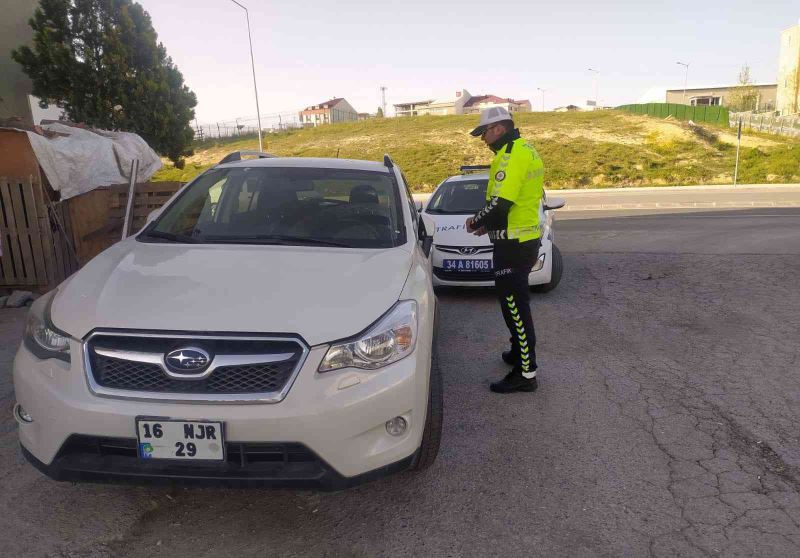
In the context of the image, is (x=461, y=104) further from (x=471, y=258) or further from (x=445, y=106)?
(x=471, y=258)

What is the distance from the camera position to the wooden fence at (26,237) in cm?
664

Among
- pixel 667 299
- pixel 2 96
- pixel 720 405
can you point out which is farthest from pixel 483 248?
pixel 2 96

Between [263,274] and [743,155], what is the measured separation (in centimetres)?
3936

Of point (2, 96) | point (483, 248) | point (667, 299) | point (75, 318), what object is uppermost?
point (2, 96)

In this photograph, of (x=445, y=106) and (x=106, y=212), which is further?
(x=445, y=106)

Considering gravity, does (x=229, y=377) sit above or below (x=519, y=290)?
above

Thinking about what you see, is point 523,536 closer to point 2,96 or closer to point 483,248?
point 483,248

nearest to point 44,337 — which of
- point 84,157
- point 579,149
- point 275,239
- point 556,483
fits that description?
point 275,239

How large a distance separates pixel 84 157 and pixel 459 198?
5041mm

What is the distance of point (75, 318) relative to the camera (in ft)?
8.18

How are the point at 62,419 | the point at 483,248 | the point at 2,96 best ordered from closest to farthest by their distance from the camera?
1. the point at 62,419
2. the point at 483,248
3. the point at 2,96

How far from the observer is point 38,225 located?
6.75 m

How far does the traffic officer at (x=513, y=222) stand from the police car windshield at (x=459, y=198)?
3322 millimetres

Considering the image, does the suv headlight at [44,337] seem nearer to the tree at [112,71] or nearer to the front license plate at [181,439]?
the front license plate at [181,439]
